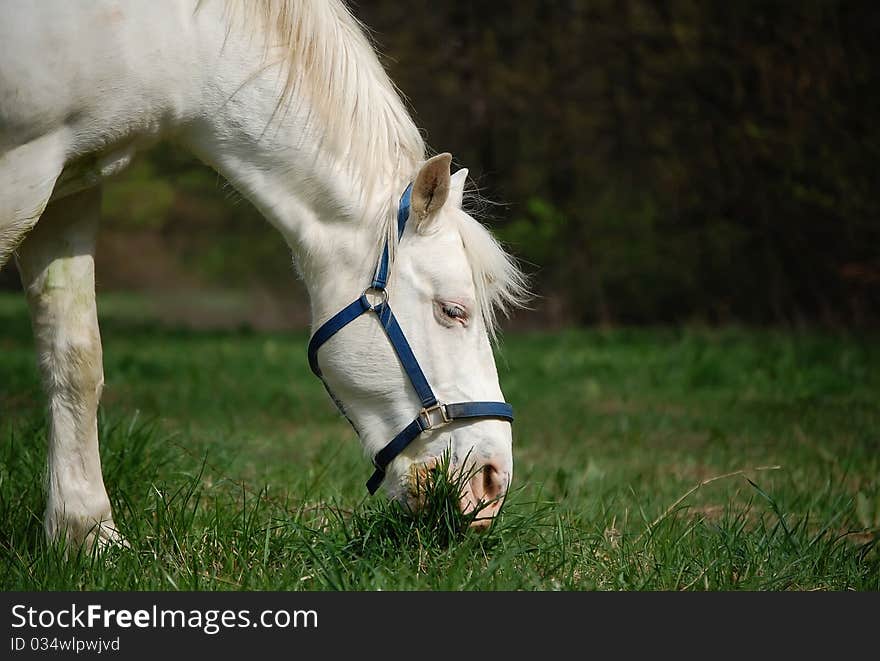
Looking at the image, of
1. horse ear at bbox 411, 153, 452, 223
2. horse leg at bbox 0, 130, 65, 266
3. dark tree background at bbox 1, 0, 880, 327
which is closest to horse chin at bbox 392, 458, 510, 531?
horse ear at bbox 411, 153, 452, 223

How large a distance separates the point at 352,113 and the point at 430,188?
358 millimetres

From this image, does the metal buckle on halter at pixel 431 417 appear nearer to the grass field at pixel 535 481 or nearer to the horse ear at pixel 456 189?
the grass field at pixel 535 481

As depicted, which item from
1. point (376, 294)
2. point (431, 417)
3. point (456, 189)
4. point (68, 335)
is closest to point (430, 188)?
point (456, 189)

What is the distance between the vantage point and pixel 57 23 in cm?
265

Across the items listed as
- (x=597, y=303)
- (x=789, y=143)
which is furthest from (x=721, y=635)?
(x=597, y=303)

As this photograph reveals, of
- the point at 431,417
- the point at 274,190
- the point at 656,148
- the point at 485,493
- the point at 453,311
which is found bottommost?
the point at 656,148

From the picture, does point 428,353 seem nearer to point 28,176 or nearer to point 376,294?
point 376,294

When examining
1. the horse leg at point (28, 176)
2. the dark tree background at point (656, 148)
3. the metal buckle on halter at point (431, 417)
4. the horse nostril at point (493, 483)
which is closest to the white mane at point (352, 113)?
the metal buckle on halter at point (431, 417)

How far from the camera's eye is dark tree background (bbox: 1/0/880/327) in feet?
34.0

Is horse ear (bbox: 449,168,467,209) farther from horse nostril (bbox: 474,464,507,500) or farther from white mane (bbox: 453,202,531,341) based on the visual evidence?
horse nostril (bbox: 474,464,507,500)

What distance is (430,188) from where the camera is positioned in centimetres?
290

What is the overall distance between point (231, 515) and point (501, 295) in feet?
3.38

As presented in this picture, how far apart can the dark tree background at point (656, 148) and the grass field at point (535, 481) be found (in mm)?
2232

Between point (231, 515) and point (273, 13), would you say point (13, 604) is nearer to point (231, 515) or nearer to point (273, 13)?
point (231, 515)
